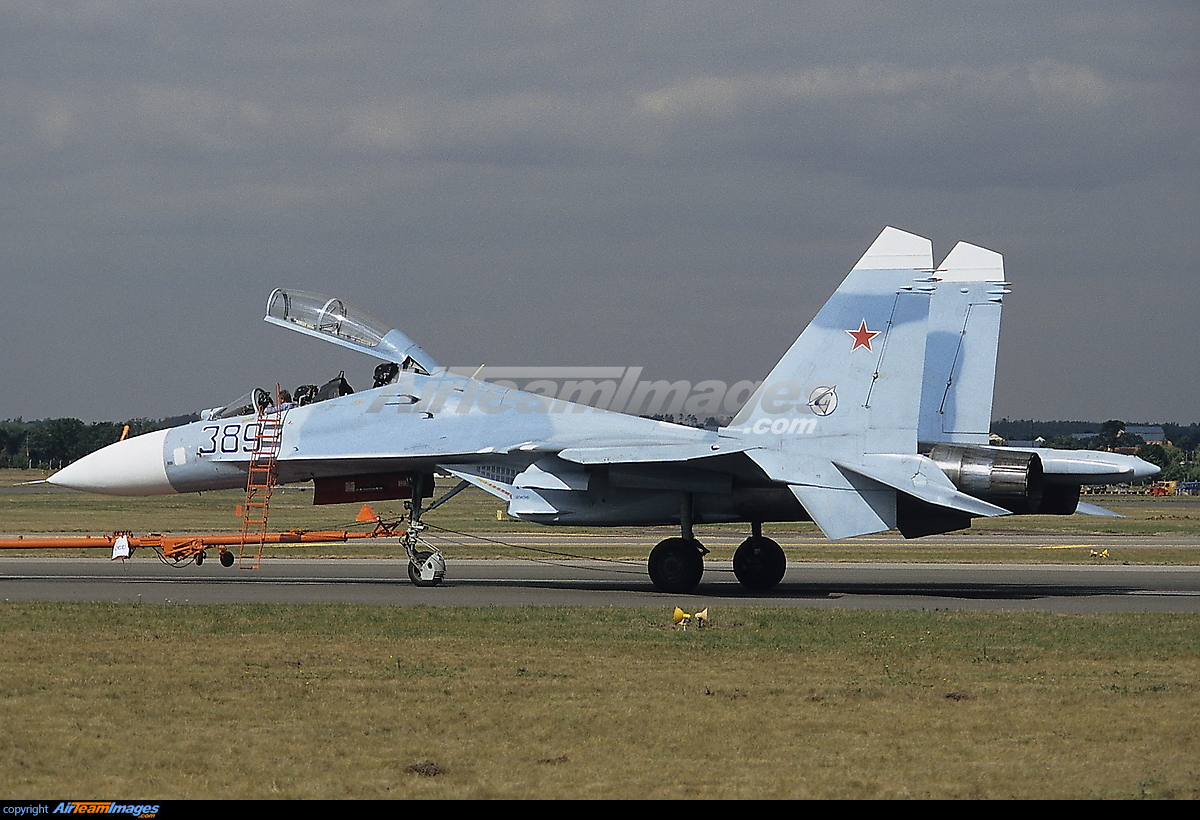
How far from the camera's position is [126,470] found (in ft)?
72.1

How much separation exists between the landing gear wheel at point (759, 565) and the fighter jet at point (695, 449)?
0.9 inches

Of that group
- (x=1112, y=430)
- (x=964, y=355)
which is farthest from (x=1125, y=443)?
(x=964, y=355)

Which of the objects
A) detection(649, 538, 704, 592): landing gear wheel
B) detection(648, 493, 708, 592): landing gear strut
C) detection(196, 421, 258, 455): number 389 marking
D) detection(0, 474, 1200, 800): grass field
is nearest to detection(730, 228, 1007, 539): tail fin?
detection(648, 493, 708, 592): landing gear strut

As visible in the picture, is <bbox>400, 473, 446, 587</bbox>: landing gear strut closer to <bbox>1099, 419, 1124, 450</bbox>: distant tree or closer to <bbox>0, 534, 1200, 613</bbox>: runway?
<bbox>0, 534, 1200, 613</bbox>: runway

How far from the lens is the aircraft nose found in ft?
71.8

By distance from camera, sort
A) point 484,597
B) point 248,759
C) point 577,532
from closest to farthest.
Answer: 1. point 248,759
2. point 484,597
3. point 577,532

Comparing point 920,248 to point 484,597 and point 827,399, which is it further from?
point 484,597

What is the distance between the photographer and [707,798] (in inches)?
292

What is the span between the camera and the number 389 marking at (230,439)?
21375 mm

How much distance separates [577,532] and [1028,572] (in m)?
19.6

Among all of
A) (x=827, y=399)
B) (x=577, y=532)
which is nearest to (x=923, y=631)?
(x=827, y=399)

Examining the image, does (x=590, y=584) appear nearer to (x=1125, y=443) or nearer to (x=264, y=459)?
(x=264, y=459)
